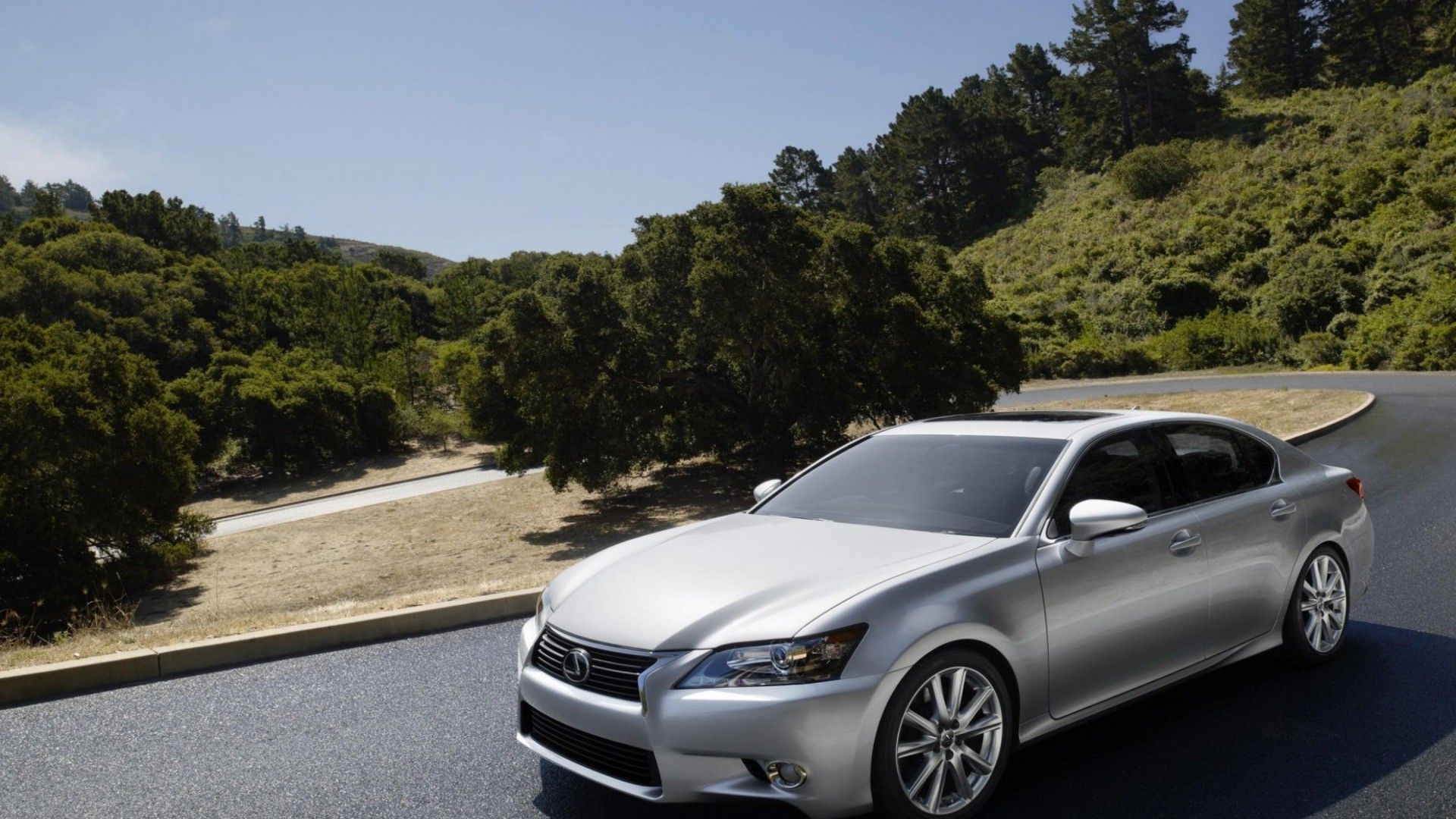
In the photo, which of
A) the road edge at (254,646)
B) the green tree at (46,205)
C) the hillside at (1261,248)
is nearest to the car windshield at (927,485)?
the road edge at (254,646)

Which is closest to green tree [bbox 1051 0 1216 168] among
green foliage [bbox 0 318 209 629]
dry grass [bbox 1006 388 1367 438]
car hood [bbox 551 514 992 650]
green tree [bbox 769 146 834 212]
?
green tree [bbox 769 146 834 212]

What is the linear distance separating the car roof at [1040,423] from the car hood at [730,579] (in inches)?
33.9

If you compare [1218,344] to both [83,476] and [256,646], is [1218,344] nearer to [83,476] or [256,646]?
[83,476]

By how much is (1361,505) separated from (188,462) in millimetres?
27169

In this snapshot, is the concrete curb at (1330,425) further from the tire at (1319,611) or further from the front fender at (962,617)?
the front fender at (962,617)

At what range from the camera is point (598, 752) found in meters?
3.70

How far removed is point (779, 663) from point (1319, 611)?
3687 mm

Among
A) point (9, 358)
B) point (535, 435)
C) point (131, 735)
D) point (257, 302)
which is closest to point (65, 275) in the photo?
point (257, 302)

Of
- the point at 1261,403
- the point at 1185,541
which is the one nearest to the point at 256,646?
the point at 1185,541

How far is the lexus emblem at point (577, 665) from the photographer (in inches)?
148

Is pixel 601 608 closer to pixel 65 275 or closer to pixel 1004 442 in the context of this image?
pixel 1004 442

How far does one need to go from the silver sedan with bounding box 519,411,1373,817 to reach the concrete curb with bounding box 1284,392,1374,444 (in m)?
13.9

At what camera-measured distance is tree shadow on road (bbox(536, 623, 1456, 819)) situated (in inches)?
155

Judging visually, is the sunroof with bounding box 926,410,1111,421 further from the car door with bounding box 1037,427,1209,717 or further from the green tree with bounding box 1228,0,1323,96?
the green tree with bounding box 1228,0,1323,96
